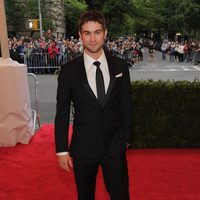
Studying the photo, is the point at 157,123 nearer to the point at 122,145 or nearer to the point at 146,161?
the point at 146,161

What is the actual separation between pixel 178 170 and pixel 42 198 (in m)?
1.96

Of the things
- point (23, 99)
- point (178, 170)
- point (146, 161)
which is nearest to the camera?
point (178, 170)

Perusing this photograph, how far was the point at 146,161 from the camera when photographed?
5.51 m

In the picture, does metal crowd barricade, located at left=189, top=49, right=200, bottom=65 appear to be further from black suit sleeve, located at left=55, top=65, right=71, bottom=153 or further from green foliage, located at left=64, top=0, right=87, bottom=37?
black suit sleeve, located at left=55, top=65, right=71, bottom=153

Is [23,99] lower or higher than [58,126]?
lower

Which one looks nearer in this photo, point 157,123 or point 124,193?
point 124,193

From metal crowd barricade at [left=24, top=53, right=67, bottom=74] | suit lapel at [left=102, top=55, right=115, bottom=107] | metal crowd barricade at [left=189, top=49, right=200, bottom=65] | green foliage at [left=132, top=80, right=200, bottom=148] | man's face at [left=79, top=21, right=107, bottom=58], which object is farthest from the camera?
metal crowd barricade at [left=189, top=49, right=200, bottom=65]

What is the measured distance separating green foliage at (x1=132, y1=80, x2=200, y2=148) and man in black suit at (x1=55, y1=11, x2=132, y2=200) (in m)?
3.09

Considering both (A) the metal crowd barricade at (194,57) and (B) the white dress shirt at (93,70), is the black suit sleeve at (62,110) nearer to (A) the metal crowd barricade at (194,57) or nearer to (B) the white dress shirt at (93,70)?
(B) the white dress shirt at (93,70)

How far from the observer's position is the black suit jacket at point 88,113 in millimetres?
2740

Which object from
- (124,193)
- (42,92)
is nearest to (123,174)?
(124,193)

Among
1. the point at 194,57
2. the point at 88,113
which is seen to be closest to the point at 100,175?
the point at 88,113

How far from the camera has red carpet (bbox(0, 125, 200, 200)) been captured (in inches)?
173

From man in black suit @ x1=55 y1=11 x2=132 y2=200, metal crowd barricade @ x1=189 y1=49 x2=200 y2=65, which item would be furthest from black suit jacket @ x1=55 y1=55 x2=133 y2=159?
metal crowd barricade @ x1=189 y1=49 x2=200 y2=65
